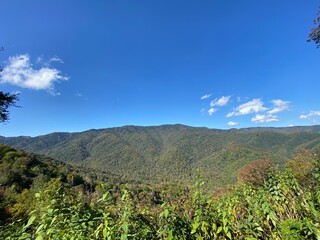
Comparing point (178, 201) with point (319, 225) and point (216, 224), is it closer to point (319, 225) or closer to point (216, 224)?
point (216, 224)

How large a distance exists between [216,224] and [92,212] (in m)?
1.34

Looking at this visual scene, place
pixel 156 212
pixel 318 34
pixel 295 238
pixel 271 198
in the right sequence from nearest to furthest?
1. pixel 295 238
2. pixel 156 212
3. pixel 271 198
4. pixel 318 34

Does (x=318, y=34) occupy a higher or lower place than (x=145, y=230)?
higher

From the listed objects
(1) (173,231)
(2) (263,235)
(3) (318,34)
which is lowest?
(2) (263,235)

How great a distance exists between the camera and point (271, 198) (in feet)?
10.9

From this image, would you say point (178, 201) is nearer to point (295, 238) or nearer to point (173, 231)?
point (173, 231)

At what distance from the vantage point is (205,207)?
2832 mm

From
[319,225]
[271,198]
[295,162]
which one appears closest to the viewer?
[319,225]

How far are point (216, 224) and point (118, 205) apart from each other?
1.09 metres

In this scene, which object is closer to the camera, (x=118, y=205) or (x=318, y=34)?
(x=118, y=205)

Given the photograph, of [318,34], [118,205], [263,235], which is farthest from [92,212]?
[318,34]

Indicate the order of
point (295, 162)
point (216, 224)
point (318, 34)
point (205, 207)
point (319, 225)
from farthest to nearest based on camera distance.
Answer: point (295, 162), point (318, 34), point (205, 207), point (216, 224), point (319, 225)

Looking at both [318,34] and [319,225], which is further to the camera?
[318,34]

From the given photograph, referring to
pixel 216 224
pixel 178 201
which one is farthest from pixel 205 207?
pixel 178 201
